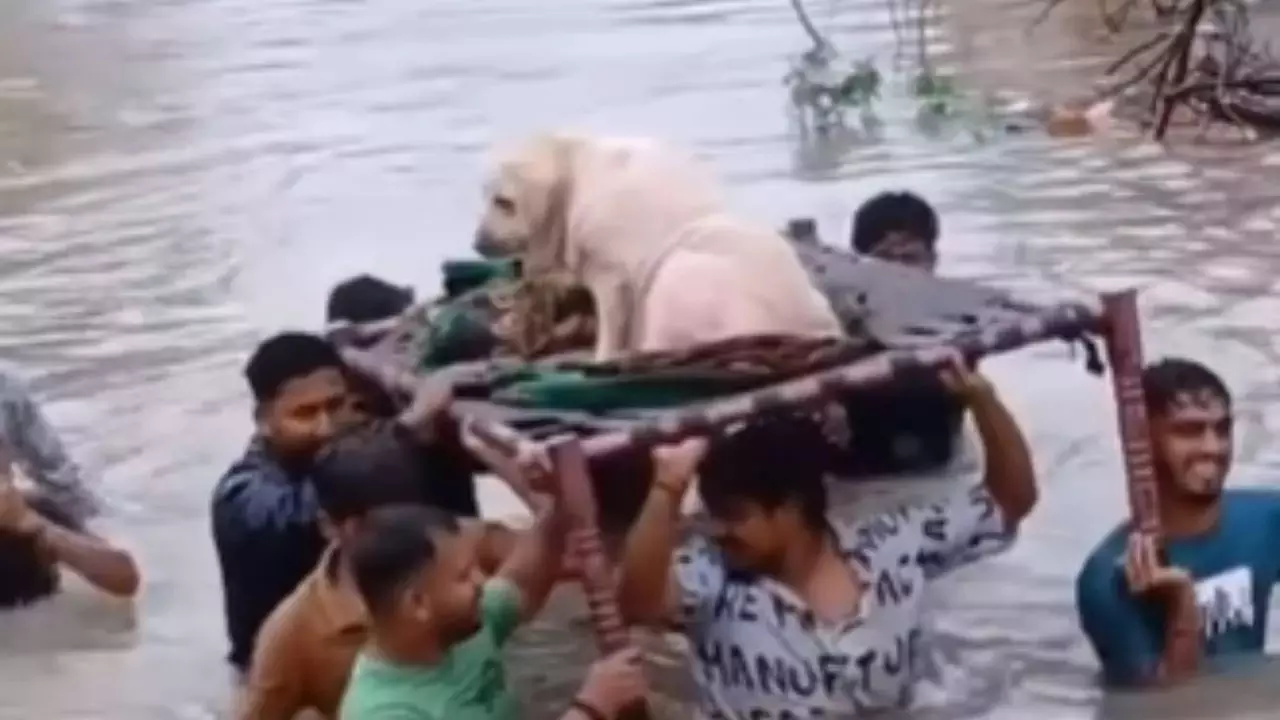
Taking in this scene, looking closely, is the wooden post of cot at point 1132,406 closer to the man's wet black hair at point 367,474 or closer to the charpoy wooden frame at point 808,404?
the charpoy wooden frame at point 808,404

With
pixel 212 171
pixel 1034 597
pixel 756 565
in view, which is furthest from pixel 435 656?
pixel 212 171

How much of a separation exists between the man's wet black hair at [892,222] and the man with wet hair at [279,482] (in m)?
1.17

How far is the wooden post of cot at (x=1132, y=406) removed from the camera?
11.4ft

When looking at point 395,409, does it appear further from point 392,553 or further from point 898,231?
point 898,231

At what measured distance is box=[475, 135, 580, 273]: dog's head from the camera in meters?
4.00

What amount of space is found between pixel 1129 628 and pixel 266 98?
19.7 ft

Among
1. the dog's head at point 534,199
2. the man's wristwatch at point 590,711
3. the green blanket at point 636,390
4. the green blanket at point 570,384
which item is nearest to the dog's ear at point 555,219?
the dog's head at point 534,199

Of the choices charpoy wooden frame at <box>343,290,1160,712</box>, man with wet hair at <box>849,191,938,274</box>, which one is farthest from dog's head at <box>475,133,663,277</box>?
man with wet hair at <box>849,191,938,274</box>

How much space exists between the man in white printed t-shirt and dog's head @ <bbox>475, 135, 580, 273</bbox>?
2.20ft

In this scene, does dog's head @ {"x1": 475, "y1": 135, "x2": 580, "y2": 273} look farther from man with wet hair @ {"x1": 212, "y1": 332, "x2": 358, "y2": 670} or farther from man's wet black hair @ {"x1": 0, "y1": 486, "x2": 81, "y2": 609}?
man's wet black hair @ {"x1": 0, "y1": 486, "x2": 81, "y2": 609}

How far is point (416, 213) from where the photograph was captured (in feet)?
23.3

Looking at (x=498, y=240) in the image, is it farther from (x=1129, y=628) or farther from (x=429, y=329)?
(x=1129, y=628)

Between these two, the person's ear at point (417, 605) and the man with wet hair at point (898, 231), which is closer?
the person's ear at point (417, 605)

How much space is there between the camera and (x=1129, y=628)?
11.7 ft
